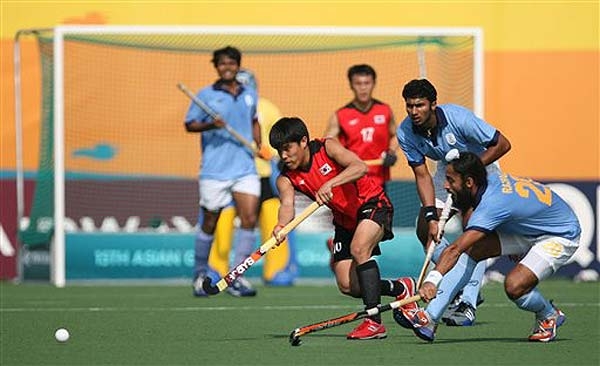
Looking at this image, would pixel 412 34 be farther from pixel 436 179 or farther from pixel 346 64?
pixel 436 179

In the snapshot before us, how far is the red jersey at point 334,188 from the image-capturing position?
27.8 ft

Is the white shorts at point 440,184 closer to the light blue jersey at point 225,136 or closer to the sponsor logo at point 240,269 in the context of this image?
the sponsor logo at point 240,269

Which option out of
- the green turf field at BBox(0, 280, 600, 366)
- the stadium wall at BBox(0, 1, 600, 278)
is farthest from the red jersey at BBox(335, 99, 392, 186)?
the stadium wall at BBox(0, 1, 600, 278)

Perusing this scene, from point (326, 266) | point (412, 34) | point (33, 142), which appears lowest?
point (326, 266)

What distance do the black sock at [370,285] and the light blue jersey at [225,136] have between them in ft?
13.1

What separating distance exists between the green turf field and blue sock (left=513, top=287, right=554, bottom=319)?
0.18 m

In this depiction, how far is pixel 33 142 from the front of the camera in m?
15.0

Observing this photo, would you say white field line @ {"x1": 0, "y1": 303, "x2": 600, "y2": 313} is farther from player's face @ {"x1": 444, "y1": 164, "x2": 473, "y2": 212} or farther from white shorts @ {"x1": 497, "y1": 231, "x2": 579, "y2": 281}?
player's face @ {"x1": 444, "y1": 164, "x2": 473, "y2": 212}

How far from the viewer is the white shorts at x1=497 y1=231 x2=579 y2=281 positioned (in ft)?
26.5

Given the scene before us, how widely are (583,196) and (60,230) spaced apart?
16.2 ft

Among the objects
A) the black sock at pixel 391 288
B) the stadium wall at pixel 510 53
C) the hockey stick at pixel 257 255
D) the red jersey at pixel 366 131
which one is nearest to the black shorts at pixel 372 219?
the black sock at pixel 391 288

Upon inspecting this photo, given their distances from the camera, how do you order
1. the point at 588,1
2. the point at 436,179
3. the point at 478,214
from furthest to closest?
the point at 588,1
the point at 436,179
the point at 478,214

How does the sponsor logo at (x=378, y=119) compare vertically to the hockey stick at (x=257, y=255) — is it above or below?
above

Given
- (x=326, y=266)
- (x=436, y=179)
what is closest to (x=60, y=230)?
(x=326, y=266)
